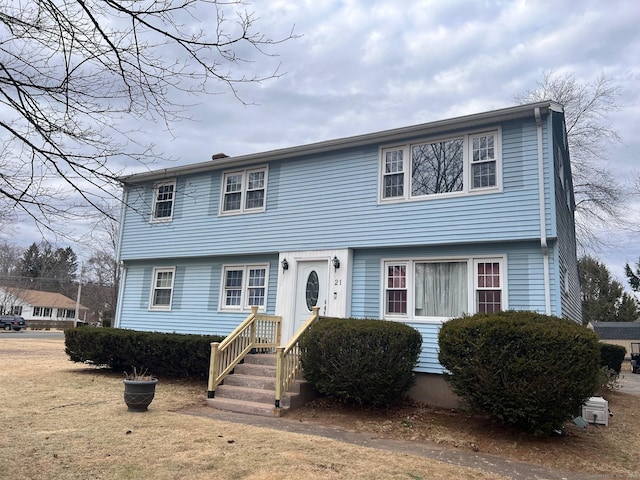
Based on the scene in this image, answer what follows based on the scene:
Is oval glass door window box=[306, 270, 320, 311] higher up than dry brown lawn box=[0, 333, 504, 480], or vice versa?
oval glass door window box=[306, 270, 320, 311]

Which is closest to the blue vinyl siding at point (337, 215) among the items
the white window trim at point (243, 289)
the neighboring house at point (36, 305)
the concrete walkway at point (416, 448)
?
the white window trim at point (243, 289)

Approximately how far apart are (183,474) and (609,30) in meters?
15.3

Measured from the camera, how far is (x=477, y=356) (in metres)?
6.72

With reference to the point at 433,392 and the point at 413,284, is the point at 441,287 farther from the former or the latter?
the point at 433,392

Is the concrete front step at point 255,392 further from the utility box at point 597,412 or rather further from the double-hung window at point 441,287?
the utility box at point 597,412

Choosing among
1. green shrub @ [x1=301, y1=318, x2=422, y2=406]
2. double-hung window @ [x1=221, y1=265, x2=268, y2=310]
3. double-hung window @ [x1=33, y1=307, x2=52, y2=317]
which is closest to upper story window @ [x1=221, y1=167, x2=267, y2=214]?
double-hung window @ [x1=221, y1=265, x2=268, y2=310]

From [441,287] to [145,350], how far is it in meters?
7.00

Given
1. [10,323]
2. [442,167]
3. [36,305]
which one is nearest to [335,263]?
[442,167]

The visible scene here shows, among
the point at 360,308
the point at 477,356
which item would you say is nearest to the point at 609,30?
the point at 360,308

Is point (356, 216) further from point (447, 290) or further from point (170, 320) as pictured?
point (170, 320)

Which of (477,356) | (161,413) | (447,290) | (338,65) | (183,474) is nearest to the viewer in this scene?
(183,474)

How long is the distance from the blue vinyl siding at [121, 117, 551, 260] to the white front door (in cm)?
49

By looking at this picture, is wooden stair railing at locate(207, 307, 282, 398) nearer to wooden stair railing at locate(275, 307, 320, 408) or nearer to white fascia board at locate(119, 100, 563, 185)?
wooden stair railing at locate(275, 307, 320, 408)

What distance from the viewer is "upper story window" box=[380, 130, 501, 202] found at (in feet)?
31.4
